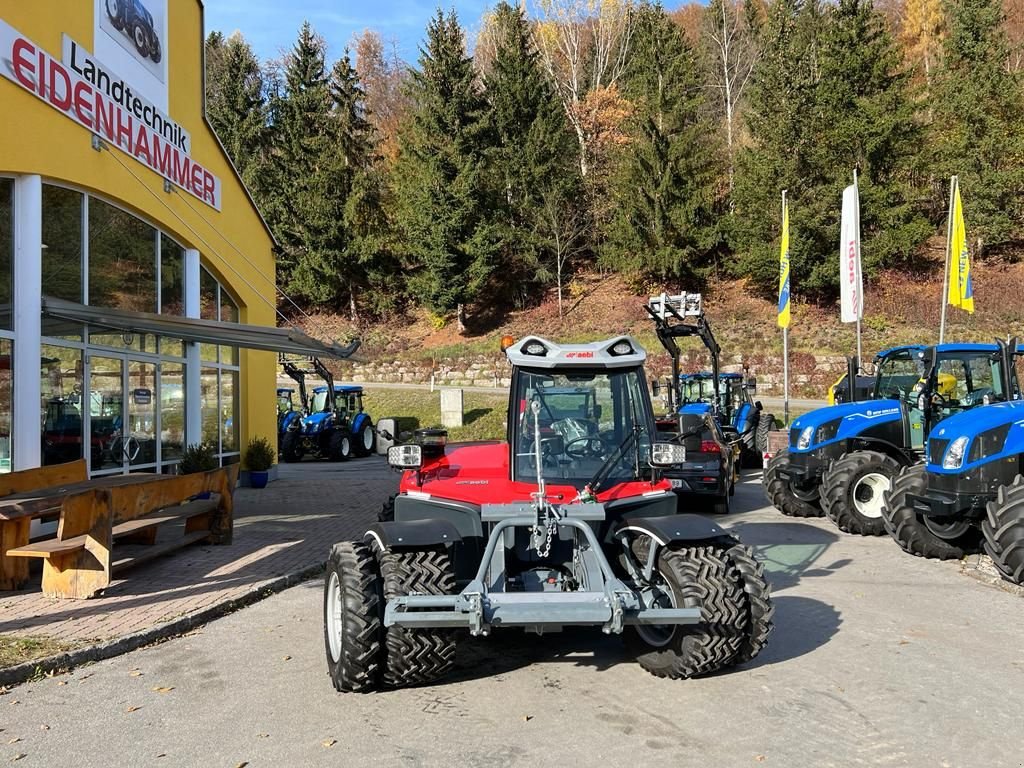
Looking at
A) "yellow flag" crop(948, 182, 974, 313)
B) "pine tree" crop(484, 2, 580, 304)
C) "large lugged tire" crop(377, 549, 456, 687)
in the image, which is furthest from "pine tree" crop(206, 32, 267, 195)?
"large lugged tire" crop(377, 549, 456, 687)

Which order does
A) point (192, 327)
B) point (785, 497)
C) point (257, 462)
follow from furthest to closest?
1. point (257, 462)
2. point (785, 497)
3. point (192, 327)

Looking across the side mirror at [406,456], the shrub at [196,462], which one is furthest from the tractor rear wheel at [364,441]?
the side mirror at [406,456]

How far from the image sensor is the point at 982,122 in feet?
118

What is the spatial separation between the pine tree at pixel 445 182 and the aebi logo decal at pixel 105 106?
24.7 meters

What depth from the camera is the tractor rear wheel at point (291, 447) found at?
23.4 meters

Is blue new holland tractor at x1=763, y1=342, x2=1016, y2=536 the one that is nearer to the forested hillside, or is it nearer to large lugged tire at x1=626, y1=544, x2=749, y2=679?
large lugged tire at x1=626, y1=544, x2=749, y2=679

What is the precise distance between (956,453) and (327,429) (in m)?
18.3

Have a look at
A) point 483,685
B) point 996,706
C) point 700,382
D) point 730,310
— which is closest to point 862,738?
point 996,706

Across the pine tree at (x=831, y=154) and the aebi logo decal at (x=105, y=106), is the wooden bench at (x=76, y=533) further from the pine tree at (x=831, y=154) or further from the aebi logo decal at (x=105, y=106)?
the pine tree at (x=831, y=154)

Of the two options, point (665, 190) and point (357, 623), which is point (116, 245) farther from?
point (665, 190)

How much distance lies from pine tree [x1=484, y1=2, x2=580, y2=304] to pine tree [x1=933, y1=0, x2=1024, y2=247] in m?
17.3

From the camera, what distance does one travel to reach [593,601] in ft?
14.6

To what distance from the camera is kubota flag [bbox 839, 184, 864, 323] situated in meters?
18.6

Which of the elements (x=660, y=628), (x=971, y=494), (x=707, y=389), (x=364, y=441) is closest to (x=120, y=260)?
(x=660, y=628)
